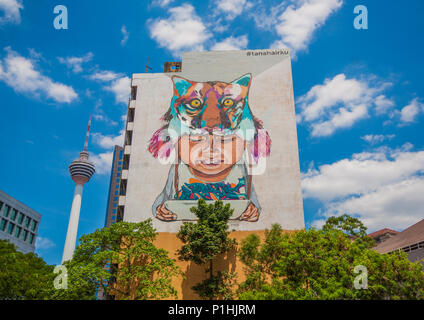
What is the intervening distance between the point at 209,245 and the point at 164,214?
30.3 feet

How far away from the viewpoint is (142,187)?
132 feet

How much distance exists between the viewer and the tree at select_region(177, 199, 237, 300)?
31031 mm

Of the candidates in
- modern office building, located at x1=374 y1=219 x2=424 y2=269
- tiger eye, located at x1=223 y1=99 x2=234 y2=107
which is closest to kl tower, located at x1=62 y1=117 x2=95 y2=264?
tiger eye, located at x1=223 y1=99 x2=234 y2=107

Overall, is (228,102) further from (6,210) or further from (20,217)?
(20,217)

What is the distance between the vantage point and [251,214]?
3762 cm

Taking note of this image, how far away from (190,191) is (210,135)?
7.28 meters

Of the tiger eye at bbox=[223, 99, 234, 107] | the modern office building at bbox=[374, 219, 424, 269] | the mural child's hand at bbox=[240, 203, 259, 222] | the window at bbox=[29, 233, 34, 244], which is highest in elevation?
the tiger eye at bbox=[223, 99, 234, 107]

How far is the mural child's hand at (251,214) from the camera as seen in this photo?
37.4m

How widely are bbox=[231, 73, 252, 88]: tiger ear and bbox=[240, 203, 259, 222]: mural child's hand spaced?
15.7 m

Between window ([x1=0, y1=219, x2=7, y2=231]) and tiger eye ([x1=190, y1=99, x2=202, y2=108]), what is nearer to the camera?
tiger eye ([x1=190, y1=99, x2=202, y2=108])

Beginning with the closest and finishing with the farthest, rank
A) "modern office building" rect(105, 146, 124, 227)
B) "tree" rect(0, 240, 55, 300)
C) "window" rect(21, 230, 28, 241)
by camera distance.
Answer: "tree" rect(0, 240, 55, 300)
"window" rect(21, 230, 28, 241)
"modern office building" rect(105, 146, 124, 227)

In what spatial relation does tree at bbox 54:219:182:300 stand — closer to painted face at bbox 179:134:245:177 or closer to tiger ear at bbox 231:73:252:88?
painted face at bbox 179:134:245:177
